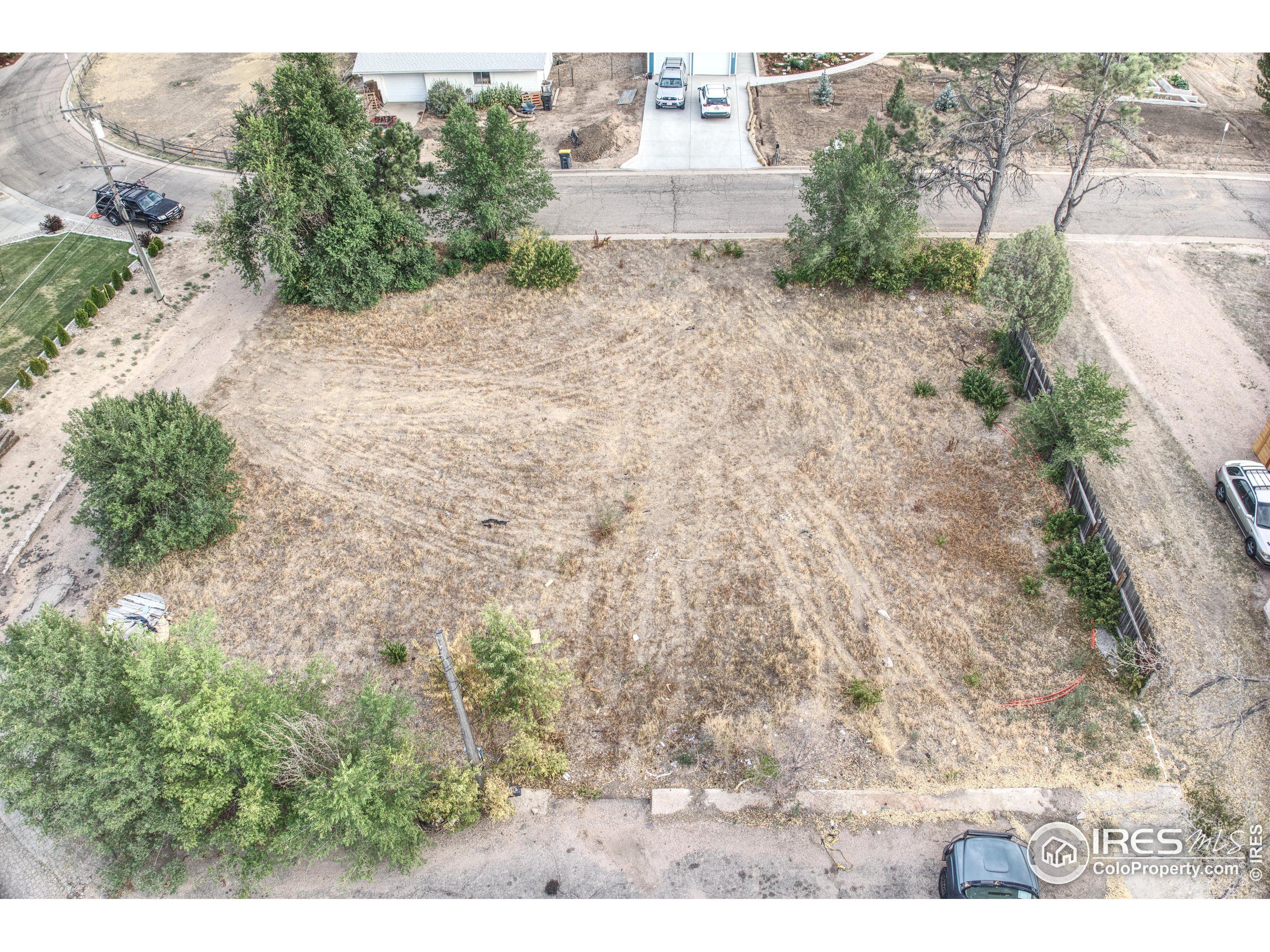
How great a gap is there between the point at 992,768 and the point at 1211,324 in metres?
20.6

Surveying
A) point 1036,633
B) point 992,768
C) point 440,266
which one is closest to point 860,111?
point 440,266

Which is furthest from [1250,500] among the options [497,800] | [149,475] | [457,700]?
[149,475]

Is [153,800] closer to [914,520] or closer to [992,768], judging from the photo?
[992,768]

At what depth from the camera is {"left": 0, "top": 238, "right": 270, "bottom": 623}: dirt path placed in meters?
22.7

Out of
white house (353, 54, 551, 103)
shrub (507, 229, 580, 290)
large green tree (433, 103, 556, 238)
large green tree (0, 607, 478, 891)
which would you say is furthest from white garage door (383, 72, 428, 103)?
large green tree (0, 607, 478, 891)

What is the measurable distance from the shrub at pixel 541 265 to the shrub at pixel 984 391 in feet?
48.1

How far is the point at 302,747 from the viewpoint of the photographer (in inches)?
616

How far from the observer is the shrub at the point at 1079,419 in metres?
22.0

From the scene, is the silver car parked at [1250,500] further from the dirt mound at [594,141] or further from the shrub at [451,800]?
the dirt mound at [594,141]

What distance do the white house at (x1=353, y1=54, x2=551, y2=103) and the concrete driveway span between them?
6406 mm

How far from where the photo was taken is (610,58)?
5031 cm

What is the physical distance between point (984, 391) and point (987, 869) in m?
15.2

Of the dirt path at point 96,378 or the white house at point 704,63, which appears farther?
the white house at point 704,63

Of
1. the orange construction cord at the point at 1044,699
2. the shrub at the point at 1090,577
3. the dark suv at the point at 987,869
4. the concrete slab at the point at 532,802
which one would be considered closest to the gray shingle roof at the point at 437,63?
the shrub at the point at 1090,577
